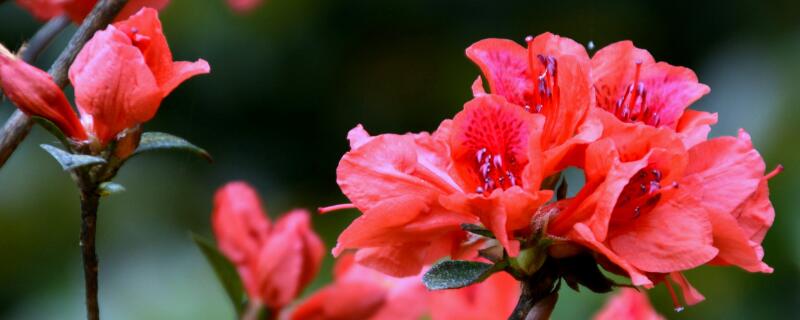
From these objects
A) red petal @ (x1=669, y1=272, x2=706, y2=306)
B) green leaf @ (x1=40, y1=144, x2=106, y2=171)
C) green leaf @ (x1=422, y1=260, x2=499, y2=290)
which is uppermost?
green leaf @ (x1=40, y1=144, x2=106, y2=171)

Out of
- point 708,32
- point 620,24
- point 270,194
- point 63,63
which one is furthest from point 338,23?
point 63,63

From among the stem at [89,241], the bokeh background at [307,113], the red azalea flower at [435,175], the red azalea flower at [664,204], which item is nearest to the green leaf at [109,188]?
the stem at [89,241]

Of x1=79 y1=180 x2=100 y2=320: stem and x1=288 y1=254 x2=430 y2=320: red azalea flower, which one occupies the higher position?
x1=79 y1=180 x2=100 y2=320: stem

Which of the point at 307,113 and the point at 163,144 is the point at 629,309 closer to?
the point at 163,144

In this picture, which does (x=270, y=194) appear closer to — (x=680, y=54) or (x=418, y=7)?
(x=418, y=7)

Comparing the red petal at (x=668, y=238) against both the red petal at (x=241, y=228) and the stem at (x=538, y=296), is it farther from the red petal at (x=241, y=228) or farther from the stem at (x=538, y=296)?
the red petal at (x=241, y=228)

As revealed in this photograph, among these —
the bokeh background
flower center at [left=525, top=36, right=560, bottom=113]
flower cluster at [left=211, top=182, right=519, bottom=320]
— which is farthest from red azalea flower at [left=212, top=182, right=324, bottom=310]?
the bokeh background

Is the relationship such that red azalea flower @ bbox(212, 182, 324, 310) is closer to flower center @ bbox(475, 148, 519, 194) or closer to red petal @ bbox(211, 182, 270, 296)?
red petal @ bbox(211, 182, 270, 296)
